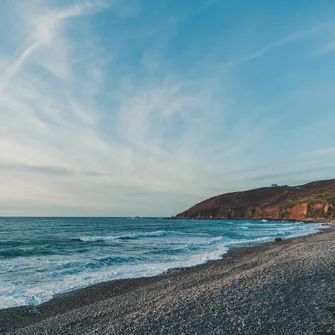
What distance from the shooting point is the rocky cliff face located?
113075 mm

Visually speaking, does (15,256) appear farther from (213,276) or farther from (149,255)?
(213,276)

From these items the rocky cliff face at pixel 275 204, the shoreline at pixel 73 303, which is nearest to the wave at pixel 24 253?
the shoreline at pixel 73 303

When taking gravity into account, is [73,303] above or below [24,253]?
below

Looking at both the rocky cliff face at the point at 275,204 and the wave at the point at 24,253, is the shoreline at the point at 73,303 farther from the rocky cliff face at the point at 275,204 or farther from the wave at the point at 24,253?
the rocky cliff face at the point at 275,204

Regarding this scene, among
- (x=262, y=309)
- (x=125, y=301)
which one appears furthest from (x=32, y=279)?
(x=262, y=309)

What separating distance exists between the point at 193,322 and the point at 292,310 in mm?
2670

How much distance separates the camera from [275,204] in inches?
5468

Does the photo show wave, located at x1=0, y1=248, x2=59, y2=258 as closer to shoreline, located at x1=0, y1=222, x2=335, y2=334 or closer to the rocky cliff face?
shoreline, located at x1=0, y1=222, x2=335, y2=334

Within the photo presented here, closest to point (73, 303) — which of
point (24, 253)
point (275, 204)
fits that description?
point (24, 253)

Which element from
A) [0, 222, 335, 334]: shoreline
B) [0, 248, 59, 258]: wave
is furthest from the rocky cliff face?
[0, 222, 335, 334]: shoreline

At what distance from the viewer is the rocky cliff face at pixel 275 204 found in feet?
371

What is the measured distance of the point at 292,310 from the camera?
8.61 m

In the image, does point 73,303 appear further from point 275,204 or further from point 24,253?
point 275,204

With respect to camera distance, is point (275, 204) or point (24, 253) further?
point (275, 204)
